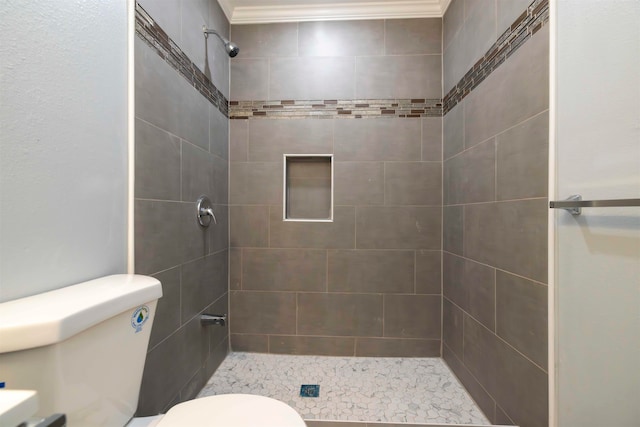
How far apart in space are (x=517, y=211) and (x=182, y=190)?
4.83 ft

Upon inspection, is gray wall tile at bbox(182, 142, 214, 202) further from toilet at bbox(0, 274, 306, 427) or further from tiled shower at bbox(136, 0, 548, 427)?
toilet at bbox(0, 274, 306, 427)

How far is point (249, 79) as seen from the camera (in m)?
1.85

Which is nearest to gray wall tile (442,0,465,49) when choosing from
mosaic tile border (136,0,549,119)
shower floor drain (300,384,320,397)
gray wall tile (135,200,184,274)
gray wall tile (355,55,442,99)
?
gray wall tile (355,55,442,99)

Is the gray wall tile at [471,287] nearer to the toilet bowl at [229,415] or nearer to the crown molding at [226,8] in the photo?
the toilet bowl at [229,415]

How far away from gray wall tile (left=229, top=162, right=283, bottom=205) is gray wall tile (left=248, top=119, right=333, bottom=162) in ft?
0.21

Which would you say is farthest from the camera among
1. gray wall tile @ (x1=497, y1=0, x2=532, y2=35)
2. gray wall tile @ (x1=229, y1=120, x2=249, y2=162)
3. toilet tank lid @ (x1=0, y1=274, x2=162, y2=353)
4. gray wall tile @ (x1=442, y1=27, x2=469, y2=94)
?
gray wall tile @ (x1=229, y1=120, x2=249, y2=162)

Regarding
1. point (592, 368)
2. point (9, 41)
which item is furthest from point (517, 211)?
point (9, 41)

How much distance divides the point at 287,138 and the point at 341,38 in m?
0.77

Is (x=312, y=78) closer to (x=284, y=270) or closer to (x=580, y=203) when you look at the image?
(x=284, y=270)

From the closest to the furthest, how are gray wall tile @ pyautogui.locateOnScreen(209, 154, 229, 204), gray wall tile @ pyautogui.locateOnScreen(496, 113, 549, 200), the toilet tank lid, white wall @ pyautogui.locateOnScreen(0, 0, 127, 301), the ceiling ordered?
1. the toilet tank lid
2. white wall @ pyautogui.locateOnScreen(0, 0, 127, 301)
3. gray wall tile @ pyautogui.locateOnScreen(496, 113, 549, 200)
4. gray wall tile @ pyautogui.locateOnScreen(209, 154, 229, 204)
5. the ceiling

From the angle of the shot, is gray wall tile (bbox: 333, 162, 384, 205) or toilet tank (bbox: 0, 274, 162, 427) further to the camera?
gray wall tile (bbox: 333, 162, 384, 205)

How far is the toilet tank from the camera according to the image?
49 cm

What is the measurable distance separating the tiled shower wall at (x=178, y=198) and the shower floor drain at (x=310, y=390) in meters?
0.56

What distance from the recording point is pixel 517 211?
1063 mm
